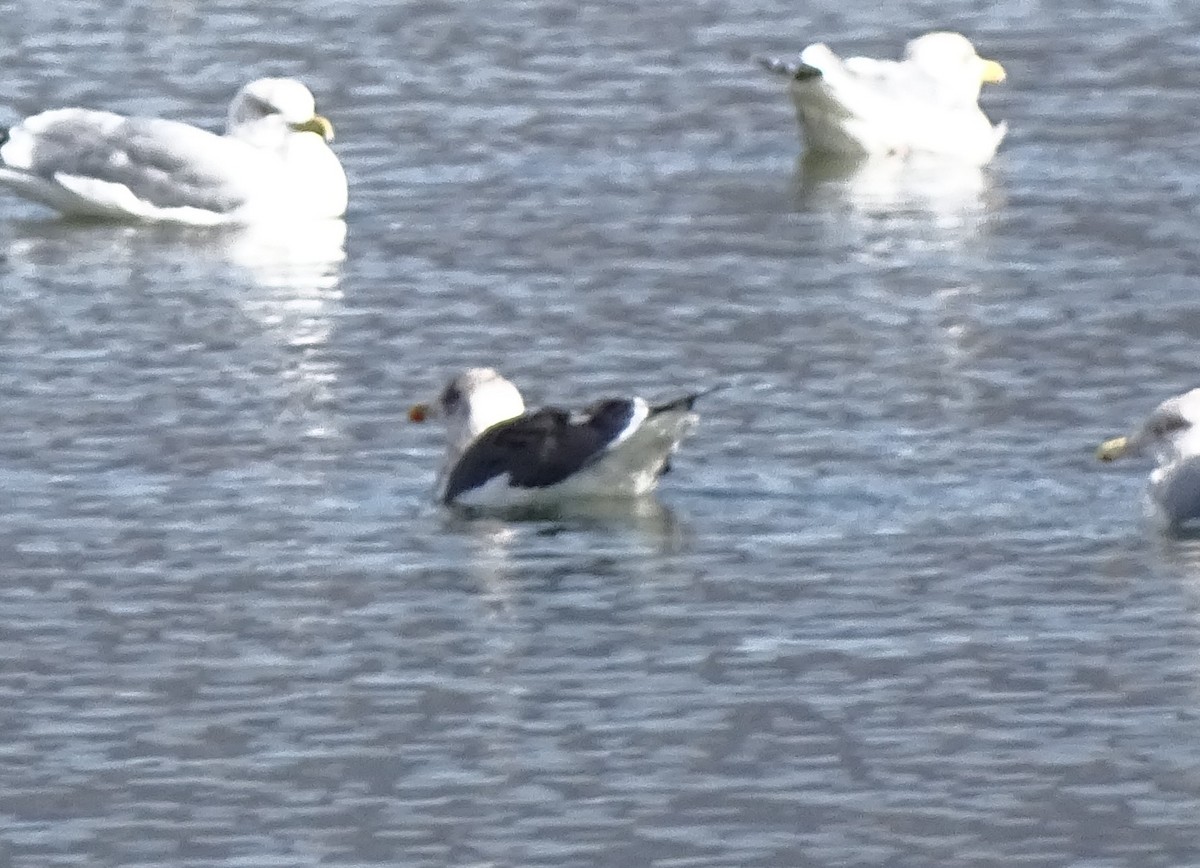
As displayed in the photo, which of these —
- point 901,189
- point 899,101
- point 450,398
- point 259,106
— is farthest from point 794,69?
point 450,398

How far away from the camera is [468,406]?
1769 centimetres

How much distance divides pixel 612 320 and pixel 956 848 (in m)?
9.11

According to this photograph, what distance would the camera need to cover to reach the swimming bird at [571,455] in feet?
55.0

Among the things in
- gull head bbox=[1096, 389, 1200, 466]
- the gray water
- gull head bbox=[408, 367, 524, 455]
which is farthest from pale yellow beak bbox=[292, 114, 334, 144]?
gull head bbox=[1096, 389, 1200, 466]

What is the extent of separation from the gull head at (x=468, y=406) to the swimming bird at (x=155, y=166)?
7.12m

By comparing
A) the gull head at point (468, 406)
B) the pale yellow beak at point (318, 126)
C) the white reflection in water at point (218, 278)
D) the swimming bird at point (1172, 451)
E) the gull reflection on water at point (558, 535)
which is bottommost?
the gull reflection on water at point (558, 535)

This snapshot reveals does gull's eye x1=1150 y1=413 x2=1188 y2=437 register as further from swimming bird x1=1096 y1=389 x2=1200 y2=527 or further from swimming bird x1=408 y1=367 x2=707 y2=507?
swimming bird x1=408 y1=367 x2=707 y2=507

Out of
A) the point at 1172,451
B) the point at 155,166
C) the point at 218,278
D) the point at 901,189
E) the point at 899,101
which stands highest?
the point at 899,101

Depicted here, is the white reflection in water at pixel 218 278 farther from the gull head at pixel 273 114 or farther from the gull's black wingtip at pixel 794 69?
the gull's black wingtip at pixel 794 69

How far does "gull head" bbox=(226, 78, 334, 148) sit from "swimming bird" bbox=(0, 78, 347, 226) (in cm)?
1

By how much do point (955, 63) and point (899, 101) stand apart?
0.49 meters

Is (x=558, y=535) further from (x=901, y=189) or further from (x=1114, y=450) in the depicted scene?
(x=901, y=189)

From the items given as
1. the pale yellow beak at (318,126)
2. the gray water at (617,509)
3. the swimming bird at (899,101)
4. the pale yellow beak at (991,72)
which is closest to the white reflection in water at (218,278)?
the gray water at (617,509)

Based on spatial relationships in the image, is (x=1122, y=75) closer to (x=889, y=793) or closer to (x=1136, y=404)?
(x=1136, y=404)
